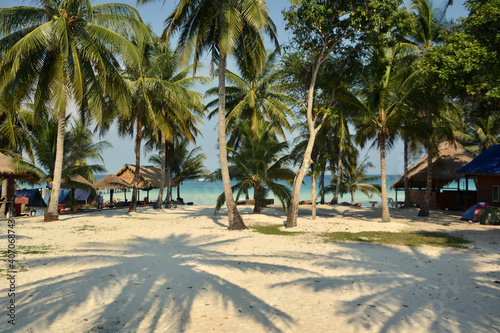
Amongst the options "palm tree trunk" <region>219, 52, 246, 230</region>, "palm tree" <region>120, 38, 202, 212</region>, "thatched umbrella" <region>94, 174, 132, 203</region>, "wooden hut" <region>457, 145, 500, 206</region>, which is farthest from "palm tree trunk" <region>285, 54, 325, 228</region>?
"thatched umbrella" <region>94, 174, 132, 203</region>

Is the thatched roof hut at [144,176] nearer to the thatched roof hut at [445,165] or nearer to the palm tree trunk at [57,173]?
the palm tree trunk at [57,173]

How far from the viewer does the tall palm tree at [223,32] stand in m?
11.1

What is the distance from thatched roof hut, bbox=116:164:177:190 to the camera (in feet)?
82.6

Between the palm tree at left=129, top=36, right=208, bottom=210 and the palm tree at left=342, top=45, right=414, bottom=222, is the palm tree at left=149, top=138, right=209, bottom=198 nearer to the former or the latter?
the palm tree at left=129, top=36, right=208, bottom=210

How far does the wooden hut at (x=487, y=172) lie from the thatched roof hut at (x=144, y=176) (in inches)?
800

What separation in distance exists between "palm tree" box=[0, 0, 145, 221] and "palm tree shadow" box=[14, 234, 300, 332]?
26.0 feet

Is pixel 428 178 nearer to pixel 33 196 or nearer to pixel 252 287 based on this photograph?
pixel 252 287

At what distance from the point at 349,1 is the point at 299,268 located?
33.0 feet

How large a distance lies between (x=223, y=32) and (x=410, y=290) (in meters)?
9.50

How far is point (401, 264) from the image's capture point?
6883mm

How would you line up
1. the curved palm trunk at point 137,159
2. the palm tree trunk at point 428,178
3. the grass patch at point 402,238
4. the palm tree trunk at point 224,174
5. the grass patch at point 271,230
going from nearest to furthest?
the grass patch at point 402,238, the grass patch at point 271,230, the palm tree trunk at point 224,174, the palm tree trunk at point 428,178, the curved palm trunk at point 137,159

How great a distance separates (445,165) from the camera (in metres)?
20.5

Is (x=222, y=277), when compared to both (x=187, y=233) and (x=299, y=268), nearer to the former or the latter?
Result: (x=299, y=268)

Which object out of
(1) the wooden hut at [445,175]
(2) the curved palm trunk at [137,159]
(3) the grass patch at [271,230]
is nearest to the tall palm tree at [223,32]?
(3) the grass patch at [271,230]
